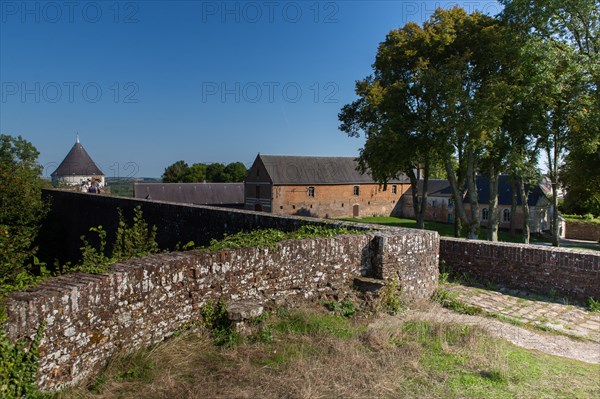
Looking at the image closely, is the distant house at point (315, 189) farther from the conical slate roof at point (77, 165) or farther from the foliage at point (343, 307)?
the foliage at point (343, 307)

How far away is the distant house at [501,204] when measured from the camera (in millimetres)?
40312

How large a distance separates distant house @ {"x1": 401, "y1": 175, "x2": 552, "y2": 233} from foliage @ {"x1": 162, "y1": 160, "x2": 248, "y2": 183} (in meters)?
34.1

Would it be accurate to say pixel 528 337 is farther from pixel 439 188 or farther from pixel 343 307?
pixel 439 188

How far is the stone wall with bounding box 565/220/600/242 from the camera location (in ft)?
120

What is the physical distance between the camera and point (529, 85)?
17.6 meters

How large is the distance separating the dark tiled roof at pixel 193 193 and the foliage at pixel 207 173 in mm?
15511

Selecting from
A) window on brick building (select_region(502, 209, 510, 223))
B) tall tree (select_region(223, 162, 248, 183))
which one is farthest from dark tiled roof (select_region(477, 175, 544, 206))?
tall tree (select_region(223, 162, 248, 183))

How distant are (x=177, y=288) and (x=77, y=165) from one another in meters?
52.9

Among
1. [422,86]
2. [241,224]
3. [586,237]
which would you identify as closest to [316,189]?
[586,237]

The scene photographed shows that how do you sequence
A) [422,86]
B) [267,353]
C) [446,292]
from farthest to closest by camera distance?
[422,86], [446,292], [267,353]

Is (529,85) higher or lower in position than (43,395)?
higher

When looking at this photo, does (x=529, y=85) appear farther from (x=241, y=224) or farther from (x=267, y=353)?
(x=267, y=353)

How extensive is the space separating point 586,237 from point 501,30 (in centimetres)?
2782

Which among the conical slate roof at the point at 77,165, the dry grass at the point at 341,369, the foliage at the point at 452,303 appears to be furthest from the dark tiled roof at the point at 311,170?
the dry grass at the point at 341,369
